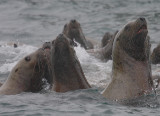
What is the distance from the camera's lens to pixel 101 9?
23.1 m

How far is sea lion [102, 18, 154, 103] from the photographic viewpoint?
8164 millimetres

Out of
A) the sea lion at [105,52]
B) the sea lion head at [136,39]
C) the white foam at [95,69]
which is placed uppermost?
the sea lion head at [136,39]

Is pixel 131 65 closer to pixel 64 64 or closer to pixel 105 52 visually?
pixel 64 64

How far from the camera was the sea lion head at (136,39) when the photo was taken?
27.6ft

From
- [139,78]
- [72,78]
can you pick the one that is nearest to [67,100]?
[72,78]

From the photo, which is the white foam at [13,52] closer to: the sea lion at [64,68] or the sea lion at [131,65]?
the sea lion at [64,68]

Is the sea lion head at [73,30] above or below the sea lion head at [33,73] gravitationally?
above

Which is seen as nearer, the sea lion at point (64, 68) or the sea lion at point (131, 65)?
the sea lion at point (131, 65)

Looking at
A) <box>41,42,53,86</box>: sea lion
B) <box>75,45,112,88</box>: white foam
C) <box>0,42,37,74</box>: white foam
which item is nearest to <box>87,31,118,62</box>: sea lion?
<box>75,45,112,88</box>: white foam

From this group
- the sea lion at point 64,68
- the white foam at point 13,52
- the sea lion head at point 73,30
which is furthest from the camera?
the sea lion head at point 73,30

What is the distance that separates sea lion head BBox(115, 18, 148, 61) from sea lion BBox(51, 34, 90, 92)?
3.05ft

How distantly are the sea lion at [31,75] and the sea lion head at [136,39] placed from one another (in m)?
1.57

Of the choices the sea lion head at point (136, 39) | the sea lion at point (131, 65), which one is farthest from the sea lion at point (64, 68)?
the sea lion head at point (136, 39)

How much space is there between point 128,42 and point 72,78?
115cm
